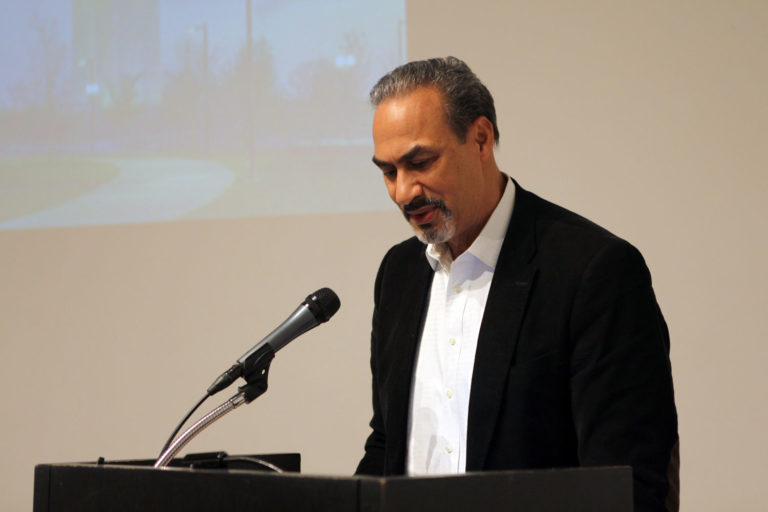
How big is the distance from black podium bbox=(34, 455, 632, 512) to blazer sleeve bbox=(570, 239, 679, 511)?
434mm

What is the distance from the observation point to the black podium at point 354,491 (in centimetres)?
106

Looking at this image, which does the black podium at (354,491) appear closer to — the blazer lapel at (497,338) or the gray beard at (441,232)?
the blazer lapel at (497,338)

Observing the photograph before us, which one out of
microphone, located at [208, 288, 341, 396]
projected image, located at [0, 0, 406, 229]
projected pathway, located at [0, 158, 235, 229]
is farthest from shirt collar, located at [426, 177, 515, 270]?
projected pathway, located at [0, 158, 235, 229]

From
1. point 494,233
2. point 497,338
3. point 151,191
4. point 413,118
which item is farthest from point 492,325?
point 151,191

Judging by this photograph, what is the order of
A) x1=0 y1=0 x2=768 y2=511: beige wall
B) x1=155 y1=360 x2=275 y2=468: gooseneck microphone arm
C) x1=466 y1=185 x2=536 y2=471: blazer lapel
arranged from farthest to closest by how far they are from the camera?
x1=0 y1=0 x2=768 y2=511: beige wall, x1=466 y1=185 x2=536 y2=471: blazer lapel, x1=155 y1=360 x2=275 y2=468: gooseneck microphone arm

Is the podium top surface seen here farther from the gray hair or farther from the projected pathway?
the projected pathway

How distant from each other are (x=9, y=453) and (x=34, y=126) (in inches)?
60.7

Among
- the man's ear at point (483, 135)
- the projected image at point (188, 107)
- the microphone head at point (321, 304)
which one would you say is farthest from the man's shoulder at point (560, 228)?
the projected image at point (188, 107)

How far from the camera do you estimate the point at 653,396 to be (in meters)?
1.69

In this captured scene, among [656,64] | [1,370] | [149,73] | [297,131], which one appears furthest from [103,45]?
[656,64]

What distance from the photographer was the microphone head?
1.73m

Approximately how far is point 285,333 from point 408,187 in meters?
0.47

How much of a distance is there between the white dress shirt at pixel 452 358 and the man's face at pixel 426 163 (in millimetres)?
98

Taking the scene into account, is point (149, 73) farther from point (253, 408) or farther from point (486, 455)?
point (486, 455)
